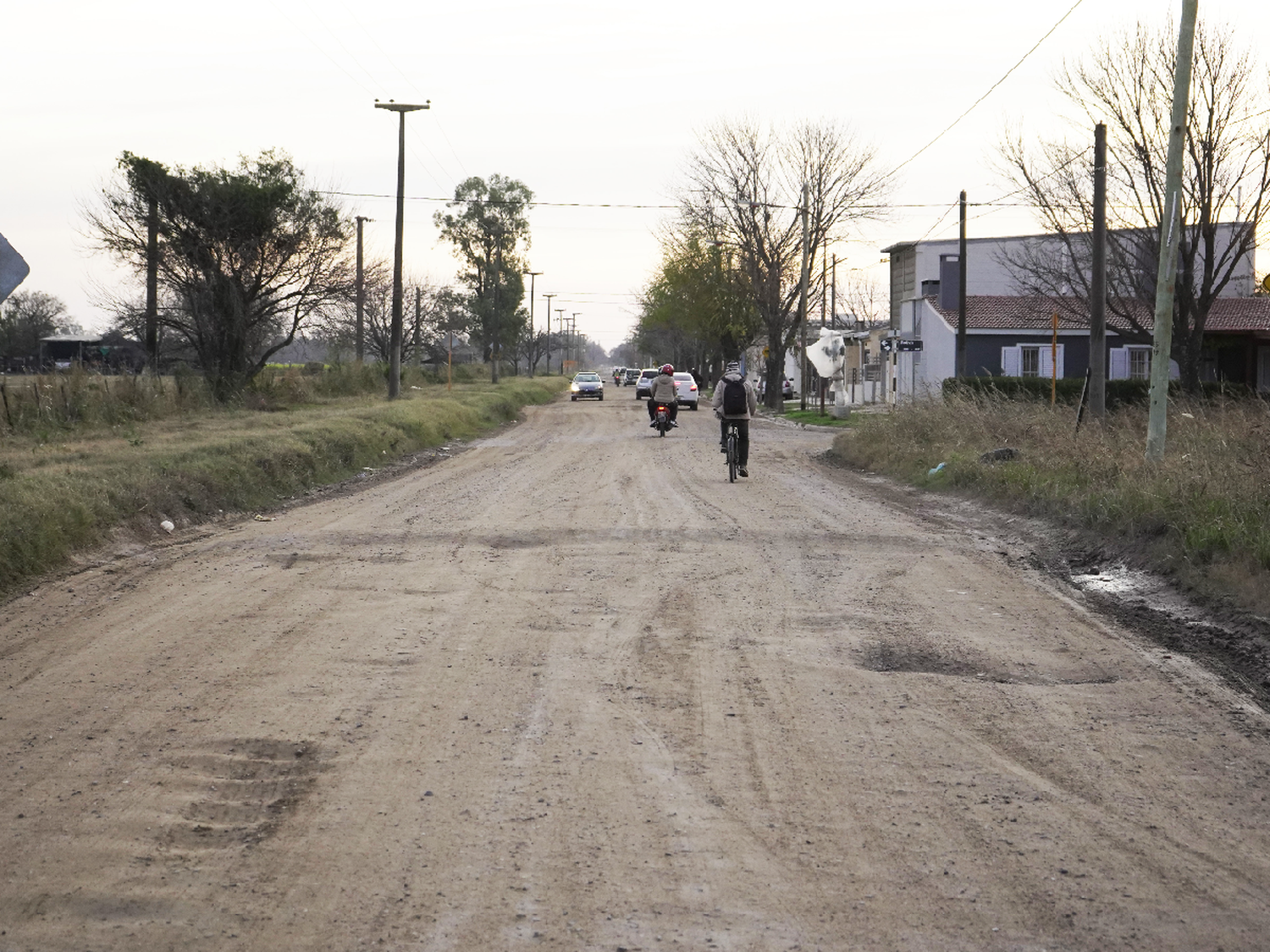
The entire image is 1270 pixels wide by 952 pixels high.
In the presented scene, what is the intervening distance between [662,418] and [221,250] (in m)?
13.4

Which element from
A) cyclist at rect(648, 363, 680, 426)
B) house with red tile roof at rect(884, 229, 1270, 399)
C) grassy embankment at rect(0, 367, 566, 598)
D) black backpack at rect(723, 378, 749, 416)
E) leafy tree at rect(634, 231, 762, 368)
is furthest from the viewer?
leafy tree at rect(634, 231, 762, 368)

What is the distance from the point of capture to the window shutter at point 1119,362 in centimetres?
4634

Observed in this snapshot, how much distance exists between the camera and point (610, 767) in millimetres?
5480

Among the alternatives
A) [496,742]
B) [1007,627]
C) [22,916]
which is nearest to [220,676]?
[496,742]

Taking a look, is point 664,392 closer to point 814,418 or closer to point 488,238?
point 814,418

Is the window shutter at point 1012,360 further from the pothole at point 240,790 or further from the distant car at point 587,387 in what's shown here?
the pothole at point 240,790

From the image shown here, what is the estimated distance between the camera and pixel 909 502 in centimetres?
1745

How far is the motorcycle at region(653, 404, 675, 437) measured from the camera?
1227 inches

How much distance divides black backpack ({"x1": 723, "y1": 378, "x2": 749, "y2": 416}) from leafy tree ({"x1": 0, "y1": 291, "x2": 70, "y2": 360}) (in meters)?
55.2

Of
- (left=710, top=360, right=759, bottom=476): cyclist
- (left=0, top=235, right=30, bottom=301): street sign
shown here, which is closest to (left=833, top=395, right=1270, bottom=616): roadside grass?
(left=710, top=360, right=759, bottom=476): cyclist

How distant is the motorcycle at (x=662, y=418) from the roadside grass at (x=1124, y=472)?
20.5ft

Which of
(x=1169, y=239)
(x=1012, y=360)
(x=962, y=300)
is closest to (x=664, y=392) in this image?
(x=962, y=300)

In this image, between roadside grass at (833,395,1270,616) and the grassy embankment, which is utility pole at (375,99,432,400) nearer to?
the grassy embankment

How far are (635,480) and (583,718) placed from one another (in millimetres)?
13066
